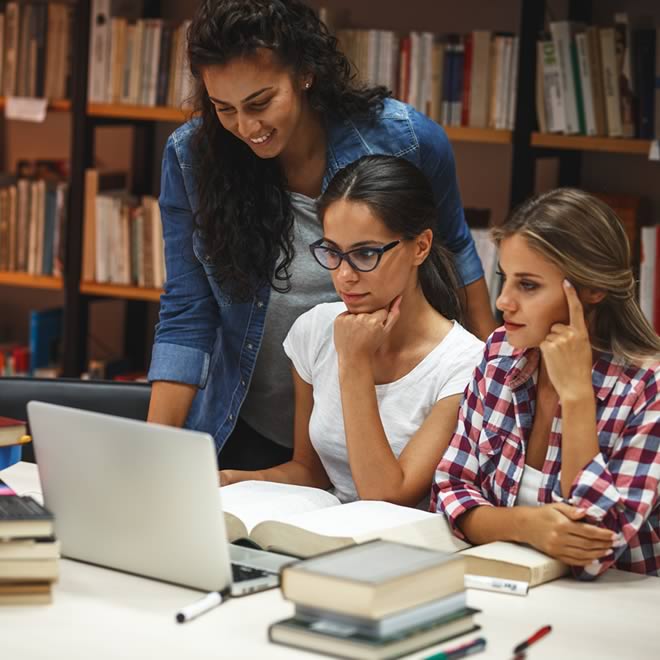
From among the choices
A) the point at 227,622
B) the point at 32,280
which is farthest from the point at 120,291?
the point at 227,622

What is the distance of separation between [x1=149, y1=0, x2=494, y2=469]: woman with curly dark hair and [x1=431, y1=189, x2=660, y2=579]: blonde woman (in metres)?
0.48

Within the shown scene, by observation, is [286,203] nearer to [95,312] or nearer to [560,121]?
[560,121]

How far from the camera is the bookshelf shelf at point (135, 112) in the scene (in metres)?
3.63

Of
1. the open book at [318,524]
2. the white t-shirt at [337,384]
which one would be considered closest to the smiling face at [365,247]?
the white t-shirt at [337,384]

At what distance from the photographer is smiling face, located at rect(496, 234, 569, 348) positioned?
1.71 m

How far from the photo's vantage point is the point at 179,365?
7.36ft

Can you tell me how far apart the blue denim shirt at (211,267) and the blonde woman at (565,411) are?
47 cm

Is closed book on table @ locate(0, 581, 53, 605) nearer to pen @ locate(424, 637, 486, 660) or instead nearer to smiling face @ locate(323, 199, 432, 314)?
pen @ locate(424, 637, 486, 660)

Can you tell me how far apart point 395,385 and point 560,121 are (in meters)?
1.39

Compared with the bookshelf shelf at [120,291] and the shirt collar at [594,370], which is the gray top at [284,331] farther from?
the bookshelf shelf at [120,291]

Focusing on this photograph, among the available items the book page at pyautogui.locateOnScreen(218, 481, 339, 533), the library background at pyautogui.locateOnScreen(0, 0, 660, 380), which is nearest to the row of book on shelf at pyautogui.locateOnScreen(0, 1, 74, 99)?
the library background at pyautogui.locateOnScreen(0, 0, 660, 380)

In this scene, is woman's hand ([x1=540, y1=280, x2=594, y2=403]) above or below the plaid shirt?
above

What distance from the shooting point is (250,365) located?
228 centimetres

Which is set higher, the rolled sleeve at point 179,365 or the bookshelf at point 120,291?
the rolled sleeve at point 179,365
